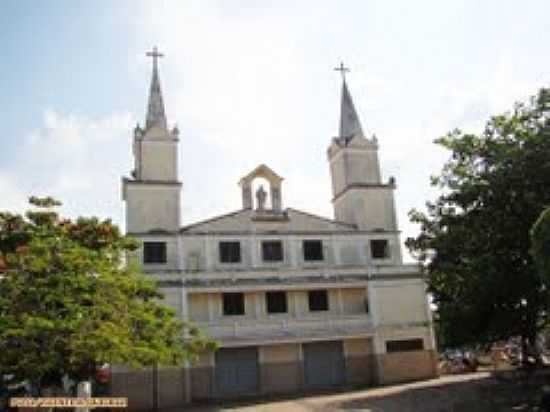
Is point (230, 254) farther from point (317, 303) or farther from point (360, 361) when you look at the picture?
point (360, 361)

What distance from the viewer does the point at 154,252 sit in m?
38.2

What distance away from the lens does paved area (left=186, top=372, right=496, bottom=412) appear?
26562 millimetres

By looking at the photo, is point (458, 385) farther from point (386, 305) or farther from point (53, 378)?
point (53, 378)

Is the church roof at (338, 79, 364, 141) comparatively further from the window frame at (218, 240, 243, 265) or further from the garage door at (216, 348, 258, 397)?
the garage door at (216, 348, 258, 397)

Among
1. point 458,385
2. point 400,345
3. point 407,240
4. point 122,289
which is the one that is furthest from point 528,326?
point 122,289

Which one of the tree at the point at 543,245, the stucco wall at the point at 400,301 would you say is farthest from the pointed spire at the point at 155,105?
the tree at the point at 543,245

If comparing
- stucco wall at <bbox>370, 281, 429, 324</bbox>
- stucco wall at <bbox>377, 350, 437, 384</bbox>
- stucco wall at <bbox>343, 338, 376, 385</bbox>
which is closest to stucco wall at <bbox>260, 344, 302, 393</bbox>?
stucco wall at <bbox>343, 338, 376, 385</bbox>

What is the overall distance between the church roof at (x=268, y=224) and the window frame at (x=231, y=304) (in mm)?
3721

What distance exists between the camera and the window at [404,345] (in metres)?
39.9

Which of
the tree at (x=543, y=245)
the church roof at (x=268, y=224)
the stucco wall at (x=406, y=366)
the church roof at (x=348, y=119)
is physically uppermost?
the church roof at (x=348, y=119)

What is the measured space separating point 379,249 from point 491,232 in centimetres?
1405

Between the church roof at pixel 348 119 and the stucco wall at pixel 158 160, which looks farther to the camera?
the church roof at pixel 348 119

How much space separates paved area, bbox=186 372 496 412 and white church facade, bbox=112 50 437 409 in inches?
149

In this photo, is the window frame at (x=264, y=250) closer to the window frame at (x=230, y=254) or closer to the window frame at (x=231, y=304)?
the window frame at (x=230, y=254)
